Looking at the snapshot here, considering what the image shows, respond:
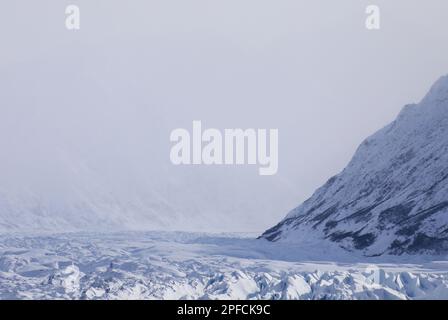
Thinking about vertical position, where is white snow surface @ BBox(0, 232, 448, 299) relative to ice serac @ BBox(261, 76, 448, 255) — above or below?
below

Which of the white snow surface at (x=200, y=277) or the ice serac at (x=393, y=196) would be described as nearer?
Result: the white snow surface at (x=200, y=277)

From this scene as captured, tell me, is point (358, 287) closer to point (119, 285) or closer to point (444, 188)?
point (119, 285)

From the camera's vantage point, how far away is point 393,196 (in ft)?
410

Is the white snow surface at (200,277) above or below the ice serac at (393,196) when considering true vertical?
below

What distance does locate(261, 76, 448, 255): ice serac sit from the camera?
356 ft

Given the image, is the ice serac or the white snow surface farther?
the ice serac

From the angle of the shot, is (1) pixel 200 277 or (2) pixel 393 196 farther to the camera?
(2) pixel 393 196

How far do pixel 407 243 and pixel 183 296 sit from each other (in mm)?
50578

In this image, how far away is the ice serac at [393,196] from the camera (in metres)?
108

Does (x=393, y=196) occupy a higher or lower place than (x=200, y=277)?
higher

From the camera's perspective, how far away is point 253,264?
8375 centimetres
